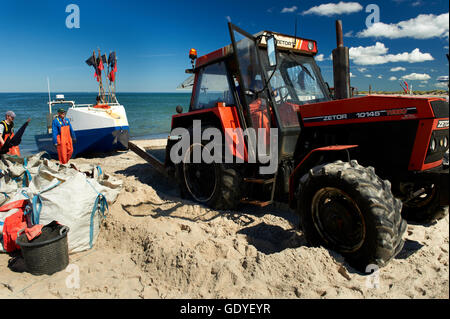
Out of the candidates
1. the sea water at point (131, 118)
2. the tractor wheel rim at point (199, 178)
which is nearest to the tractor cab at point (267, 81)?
the tractor wheel rim at point (199, 178)

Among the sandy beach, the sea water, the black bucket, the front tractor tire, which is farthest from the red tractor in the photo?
→ the sea water

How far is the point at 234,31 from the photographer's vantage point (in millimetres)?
3564

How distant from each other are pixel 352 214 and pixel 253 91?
6.47 feet

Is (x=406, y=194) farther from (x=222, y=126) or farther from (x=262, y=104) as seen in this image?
(x=222, y=126)

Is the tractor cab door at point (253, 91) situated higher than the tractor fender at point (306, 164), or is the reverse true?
the tractor cab door at point (253, 91)

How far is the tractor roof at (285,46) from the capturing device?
4008 millimetres

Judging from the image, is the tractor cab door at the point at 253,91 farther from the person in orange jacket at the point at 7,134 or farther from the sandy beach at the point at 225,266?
the person in orange jacket at the point at 7,134

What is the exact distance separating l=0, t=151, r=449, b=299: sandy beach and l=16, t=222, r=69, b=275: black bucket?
0.07 m

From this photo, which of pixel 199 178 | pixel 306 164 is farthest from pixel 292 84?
pixel 199 178

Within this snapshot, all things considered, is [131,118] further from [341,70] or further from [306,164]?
[306,164]

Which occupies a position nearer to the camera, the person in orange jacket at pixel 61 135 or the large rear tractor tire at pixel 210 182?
the large rear tractor tire at pixel 210 182

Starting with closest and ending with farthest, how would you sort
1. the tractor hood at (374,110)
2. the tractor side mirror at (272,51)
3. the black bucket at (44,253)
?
the tractor hood at (374,110), the black bucket at (44,253), the tractor side mirror at (272,51)

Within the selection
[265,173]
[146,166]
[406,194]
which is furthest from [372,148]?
[146,166]

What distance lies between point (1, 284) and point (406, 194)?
3862mm
